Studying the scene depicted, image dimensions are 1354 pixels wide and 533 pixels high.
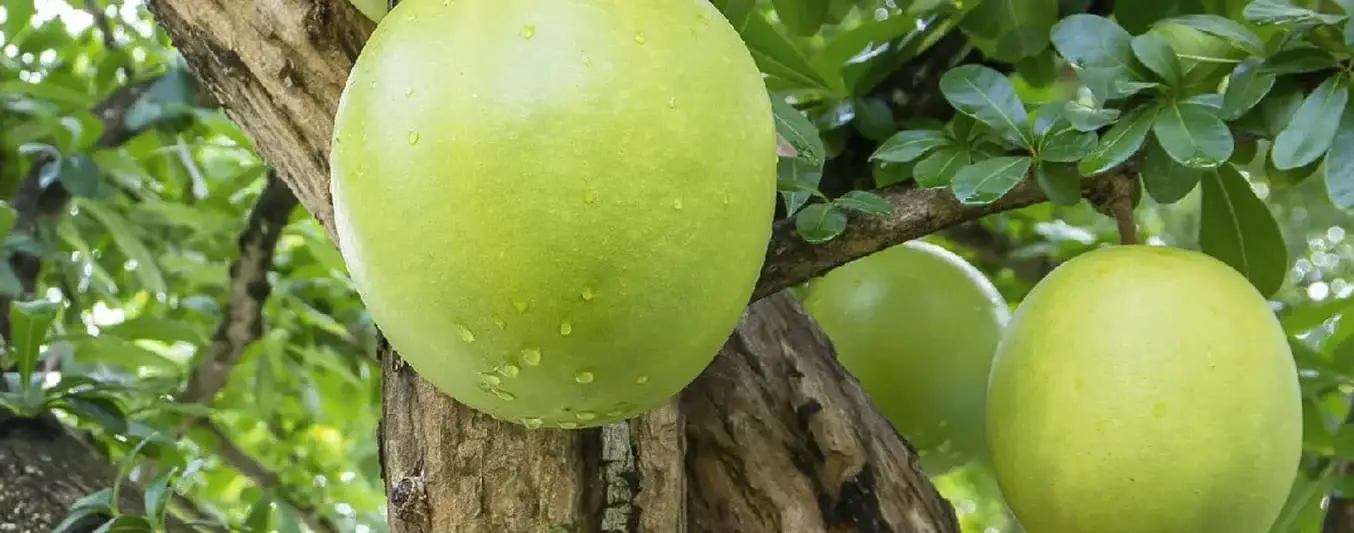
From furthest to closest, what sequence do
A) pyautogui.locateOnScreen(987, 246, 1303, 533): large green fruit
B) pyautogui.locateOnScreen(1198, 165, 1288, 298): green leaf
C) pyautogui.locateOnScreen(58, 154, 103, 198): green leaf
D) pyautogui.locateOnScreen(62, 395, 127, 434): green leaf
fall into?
pyautogui.locateOnScreen(58, 154, 103, 198): green leaf, pyautogui.locateOnScreen(62, 395, 127, 434): green leaf, pyautogui.locateOnScreen(1198, 165, 1288, 298): green leaf, pyautogui.locateOnScreen(987, 246, 1303, 533): large green fruit

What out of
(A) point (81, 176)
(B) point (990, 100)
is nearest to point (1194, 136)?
(B) point (990, 100)

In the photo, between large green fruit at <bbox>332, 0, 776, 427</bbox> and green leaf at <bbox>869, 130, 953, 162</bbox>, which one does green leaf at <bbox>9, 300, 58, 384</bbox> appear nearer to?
large green fruit at <bbox>332, 0, 776, 427</bbox>

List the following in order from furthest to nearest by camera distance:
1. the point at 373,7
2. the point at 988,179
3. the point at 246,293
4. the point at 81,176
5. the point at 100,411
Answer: the point at 246,293 → the point at 81,176 → the point at 100,411 → the point at 988,179 → the point at 373,7

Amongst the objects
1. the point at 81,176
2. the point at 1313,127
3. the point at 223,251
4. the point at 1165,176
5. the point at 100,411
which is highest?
the point at 1313,127

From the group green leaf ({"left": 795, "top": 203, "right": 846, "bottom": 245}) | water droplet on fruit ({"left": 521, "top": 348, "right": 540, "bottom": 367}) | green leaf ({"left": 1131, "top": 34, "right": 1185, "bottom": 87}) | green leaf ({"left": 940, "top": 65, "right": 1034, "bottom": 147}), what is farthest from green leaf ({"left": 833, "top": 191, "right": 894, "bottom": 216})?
water droplet on fruit ({"left": 521, "top": 348, "right": 540, "bottom": 367})

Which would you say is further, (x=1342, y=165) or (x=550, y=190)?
(x=1342, y=165)

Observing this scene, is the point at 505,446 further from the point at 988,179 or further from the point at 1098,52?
the point at 1098,52

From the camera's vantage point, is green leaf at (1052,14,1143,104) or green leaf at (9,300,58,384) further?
green leaf at (9,300,58,384)

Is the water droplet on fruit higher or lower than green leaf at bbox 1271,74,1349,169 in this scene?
higher
